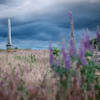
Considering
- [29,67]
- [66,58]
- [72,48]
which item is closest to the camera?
[66,58]

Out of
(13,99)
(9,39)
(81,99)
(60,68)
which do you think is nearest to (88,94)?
(81,99)

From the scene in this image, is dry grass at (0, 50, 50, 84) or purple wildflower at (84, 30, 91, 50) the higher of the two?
purple wildflower at (84, 30, 91, 50)

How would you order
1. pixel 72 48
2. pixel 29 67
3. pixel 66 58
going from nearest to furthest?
pixel 66 58 → pixel 72 48 → pixel 29 67

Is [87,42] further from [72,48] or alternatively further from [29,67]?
[29,67]

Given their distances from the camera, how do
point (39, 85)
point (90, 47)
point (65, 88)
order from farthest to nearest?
point (39, 85) → point (90, 47) → point (65, 88)

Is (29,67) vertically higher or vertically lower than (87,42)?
lower

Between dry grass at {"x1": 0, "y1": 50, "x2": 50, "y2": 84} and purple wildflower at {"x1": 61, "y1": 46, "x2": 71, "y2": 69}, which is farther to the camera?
dry grass at {"x1": 0, "y1": 50, "x2": 50, "y2": 84}

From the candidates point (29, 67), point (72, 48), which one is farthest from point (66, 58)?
point (29, 67)

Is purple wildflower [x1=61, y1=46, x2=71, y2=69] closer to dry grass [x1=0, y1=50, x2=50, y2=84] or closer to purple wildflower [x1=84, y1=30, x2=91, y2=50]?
purple wildflower [x1=84, y1=30, x2=91, y2=50]

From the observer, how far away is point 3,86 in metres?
2.52

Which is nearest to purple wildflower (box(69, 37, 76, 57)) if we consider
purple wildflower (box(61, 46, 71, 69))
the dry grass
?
purple wildflower (box(61, 46, 71, 69))

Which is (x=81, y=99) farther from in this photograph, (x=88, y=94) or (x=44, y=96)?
(x=44, y=96)

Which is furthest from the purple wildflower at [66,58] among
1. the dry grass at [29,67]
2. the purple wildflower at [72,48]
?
the dry grass at [29,67]

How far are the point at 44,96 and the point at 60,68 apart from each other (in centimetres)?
36
